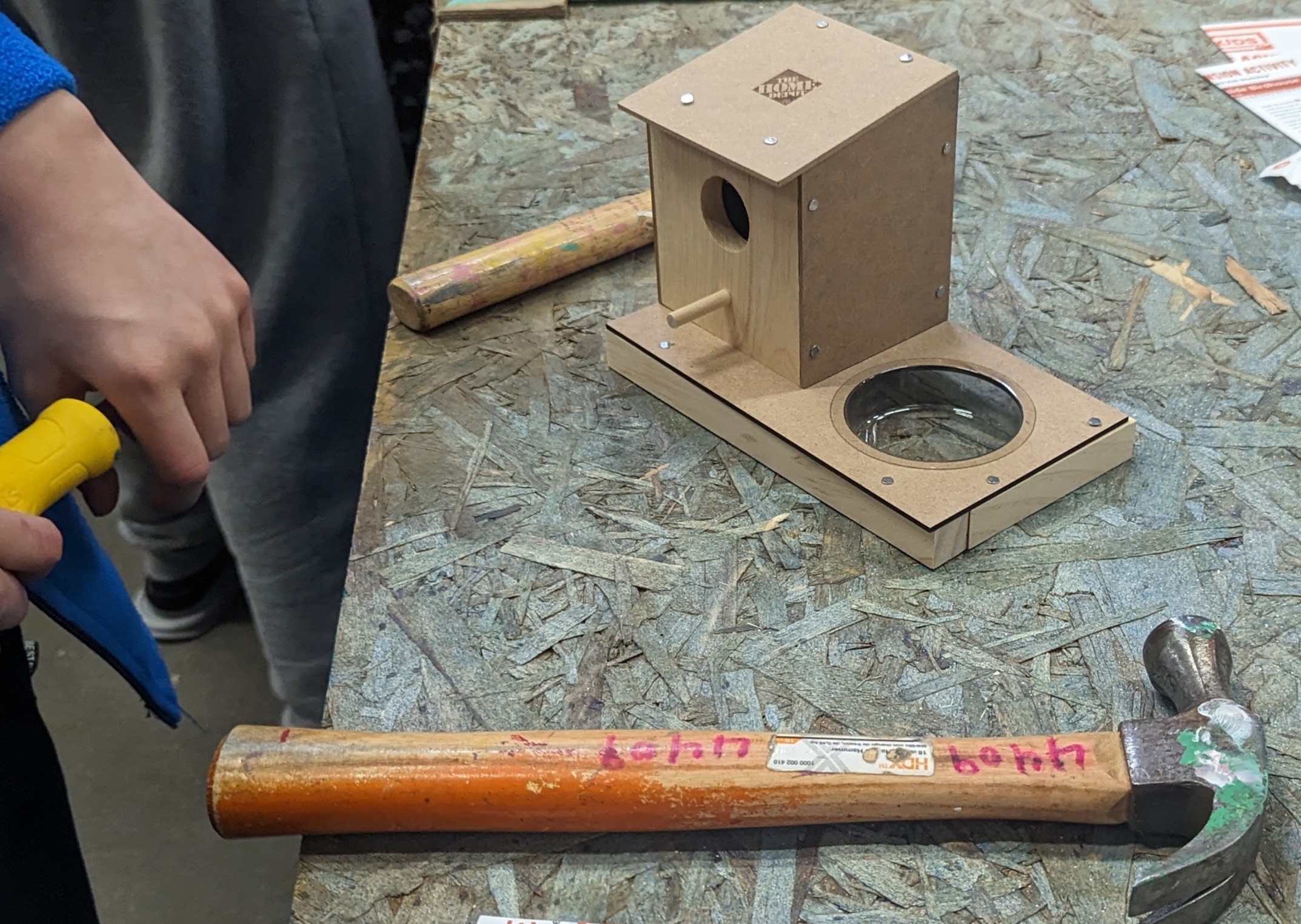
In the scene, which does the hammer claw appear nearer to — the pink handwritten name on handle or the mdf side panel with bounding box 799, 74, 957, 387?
the pink handwritten name on handle

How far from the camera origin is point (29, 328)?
104 centimetres

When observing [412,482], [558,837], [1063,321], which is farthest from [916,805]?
[1063,321]

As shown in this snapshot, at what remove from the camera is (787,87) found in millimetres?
1333

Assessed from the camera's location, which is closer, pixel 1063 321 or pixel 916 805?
pixel 916 805

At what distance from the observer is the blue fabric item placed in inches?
43.0

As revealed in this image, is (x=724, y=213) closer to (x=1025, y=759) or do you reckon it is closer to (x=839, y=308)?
(x=839, y=308)

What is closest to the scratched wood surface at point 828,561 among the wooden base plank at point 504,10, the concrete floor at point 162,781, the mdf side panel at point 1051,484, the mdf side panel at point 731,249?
the mdf side panel at point 1051,484

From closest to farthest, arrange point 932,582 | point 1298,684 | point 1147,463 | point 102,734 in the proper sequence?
point 1298,684
point 932,582
point 1147,463
point 102,734

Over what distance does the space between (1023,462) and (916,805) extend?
0.43 metres

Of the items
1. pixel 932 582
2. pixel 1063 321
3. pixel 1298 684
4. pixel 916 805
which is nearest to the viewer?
pixel 916 805

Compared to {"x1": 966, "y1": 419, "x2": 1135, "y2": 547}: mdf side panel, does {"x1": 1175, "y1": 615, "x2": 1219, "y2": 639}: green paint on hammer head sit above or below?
above

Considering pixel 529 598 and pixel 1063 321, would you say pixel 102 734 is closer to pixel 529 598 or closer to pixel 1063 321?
pixel 529 598

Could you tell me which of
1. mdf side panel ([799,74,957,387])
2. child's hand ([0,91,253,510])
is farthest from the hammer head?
child's hand ([0,91,253,510])

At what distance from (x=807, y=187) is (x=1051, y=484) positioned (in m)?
0.38
